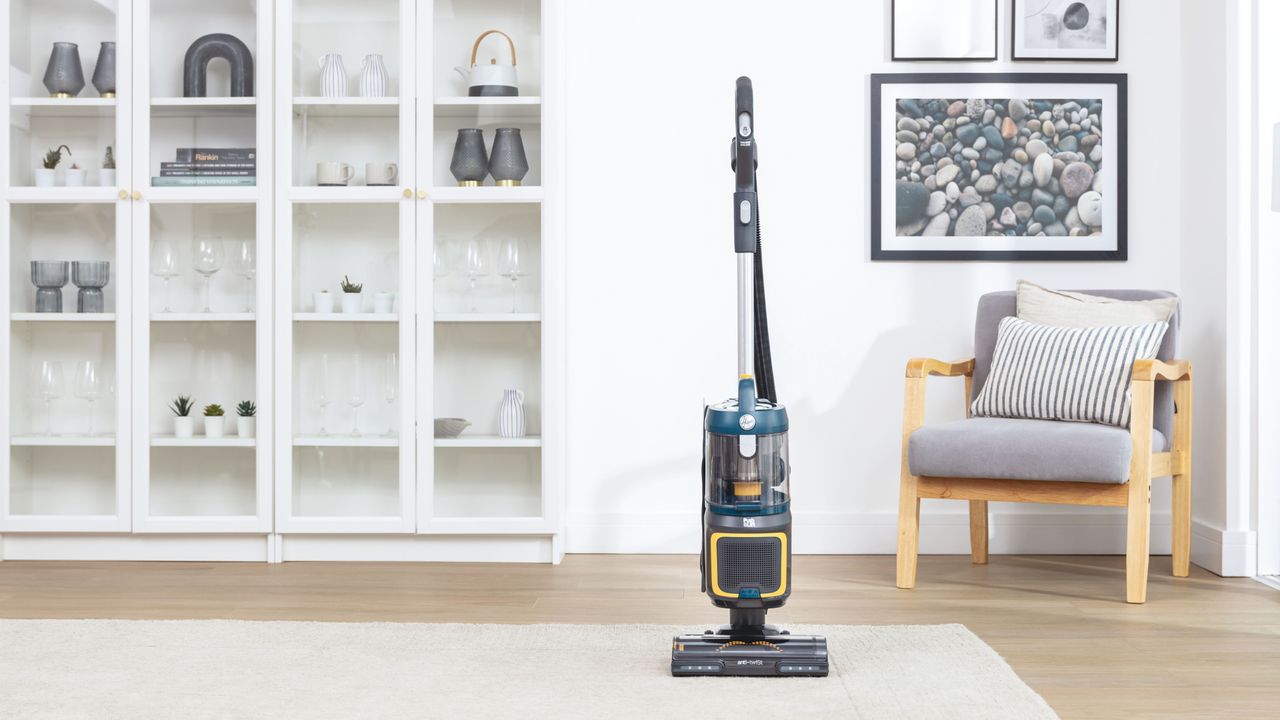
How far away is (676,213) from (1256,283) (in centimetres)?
167

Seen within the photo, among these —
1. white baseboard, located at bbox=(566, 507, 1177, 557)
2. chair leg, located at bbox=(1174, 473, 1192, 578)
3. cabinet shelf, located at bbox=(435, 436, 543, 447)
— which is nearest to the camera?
chair leg, located at bbox=(1174, 473, 1192, 578)

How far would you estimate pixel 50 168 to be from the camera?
129 inches

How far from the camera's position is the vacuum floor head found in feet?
6.61

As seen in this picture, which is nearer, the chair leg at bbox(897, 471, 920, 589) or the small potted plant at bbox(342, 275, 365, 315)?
the chair leg at bbox(897, 471, 920, 589)

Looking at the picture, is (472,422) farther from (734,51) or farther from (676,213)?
(734,51)

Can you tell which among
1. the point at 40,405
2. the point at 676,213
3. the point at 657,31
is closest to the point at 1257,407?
the point at 676,213

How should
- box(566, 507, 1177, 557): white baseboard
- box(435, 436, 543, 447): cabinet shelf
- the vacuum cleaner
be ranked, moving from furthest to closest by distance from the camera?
box(566, 507, 1177, 557): white baseboard < box(435, 436, 543, 447): cabinet shelf < the vacuum cleaner

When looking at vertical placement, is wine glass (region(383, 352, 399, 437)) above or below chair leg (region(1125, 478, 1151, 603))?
above

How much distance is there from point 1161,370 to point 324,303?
2.36 m

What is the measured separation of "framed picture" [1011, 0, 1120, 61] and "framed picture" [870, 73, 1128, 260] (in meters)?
0.07

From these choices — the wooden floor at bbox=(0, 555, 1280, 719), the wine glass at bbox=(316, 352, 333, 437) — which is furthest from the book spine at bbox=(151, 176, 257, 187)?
the wooden floor at bbox=(0, 555, 1280, 719)

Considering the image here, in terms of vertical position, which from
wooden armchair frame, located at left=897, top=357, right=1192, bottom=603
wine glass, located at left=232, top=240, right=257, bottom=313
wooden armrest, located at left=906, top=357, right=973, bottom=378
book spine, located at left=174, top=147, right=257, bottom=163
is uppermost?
book spine, located at left=174, top=147, right=257, bottom=163

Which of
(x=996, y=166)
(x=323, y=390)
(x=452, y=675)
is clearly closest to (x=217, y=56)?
(x=323, y=390)

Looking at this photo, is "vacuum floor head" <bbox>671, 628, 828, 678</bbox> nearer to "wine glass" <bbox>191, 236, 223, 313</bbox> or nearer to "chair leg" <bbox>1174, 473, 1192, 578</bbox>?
"chair leg" <bbox>1174, 473, 1192, 578</bbox>
